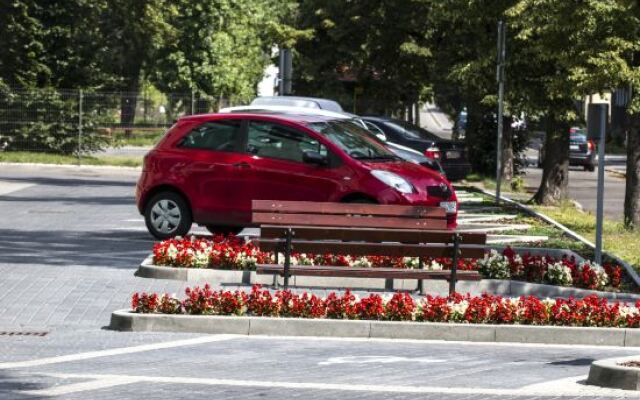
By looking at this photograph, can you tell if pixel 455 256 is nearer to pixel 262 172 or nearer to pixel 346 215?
pixel 346 215

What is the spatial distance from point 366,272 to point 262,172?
4737 mm

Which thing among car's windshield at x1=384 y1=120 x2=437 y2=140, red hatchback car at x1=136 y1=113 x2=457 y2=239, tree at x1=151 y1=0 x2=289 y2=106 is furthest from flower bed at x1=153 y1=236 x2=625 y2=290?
tree at x1=151 y1=0 x2=289 y2=106

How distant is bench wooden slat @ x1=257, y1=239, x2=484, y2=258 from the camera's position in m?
14.8

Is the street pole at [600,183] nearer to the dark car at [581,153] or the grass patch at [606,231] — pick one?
the grass patch at [606,231]

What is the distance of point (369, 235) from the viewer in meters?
15.1

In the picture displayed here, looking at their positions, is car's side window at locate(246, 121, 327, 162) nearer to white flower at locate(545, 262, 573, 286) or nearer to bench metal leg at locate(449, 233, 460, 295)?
white flower at locate(545, 262, 573, 286)

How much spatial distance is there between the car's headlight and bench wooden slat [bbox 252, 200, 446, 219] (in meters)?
2.52

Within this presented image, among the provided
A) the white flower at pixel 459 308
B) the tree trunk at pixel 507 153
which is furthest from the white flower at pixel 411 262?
the tree trunk at pixel 507 153

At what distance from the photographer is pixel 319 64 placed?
53.8 m

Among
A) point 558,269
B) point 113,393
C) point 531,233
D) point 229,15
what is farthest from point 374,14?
point 113,393

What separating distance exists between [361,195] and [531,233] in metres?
4.08

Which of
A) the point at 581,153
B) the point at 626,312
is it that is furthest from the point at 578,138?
the point at 626,312

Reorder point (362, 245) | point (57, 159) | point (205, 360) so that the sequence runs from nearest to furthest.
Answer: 1. point (205, 360)
2. point (362, 245)
3. point (57, 159)

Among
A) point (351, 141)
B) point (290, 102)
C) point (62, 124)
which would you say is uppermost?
point (290, 102)
